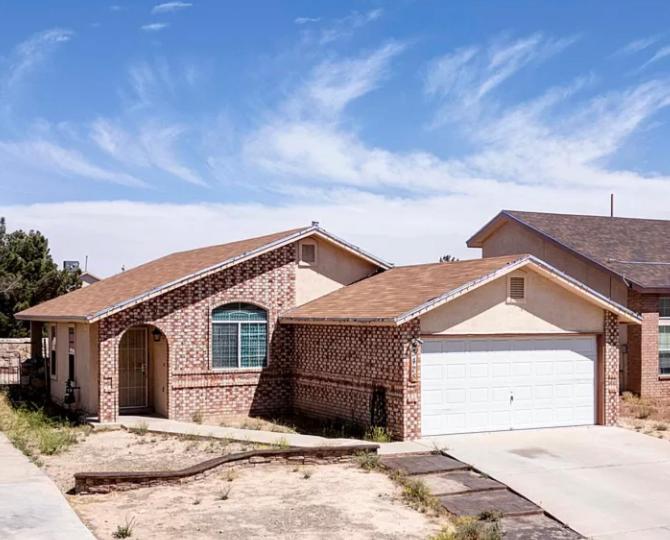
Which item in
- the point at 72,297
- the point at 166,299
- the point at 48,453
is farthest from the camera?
the point at 72,297

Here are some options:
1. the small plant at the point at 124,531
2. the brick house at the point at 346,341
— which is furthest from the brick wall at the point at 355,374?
the small plant at the point at 124,531

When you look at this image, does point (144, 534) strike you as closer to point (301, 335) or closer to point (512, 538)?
point (512, 538)

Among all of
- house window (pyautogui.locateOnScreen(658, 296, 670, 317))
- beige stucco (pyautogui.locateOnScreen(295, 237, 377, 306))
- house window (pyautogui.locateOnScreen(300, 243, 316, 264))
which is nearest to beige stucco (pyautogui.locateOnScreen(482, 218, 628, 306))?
house window (pyautogui.locateOnScreen(658, 296, 670, 317))

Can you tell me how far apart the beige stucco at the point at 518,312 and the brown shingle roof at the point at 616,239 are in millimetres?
5572

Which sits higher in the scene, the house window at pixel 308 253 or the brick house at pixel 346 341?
the house window at pixel 308 253

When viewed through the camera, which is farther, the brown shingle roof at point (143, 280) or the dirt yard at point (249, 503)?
the brown shingle roof at point (143, 280)

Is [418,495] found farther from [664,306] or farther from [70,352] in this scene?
[664,306]

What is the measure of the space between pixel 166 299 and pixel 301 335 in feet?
11.5

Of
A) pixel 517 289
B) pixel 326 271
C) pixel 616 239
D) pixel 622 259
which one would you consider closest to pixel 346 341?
pixel 326 271

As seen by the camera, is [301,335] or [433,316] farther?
[301,335]

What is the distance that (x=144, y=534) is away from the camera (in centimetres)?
1049

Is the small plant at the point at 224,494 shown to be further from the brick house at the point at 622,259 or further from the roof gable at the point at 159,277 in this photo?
the brick house at the point at 622,259

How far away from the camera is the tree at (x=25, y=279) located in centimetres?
3538

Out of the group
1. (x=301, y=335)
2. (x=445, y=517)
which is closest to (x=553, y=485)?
(x=445, y=517)
